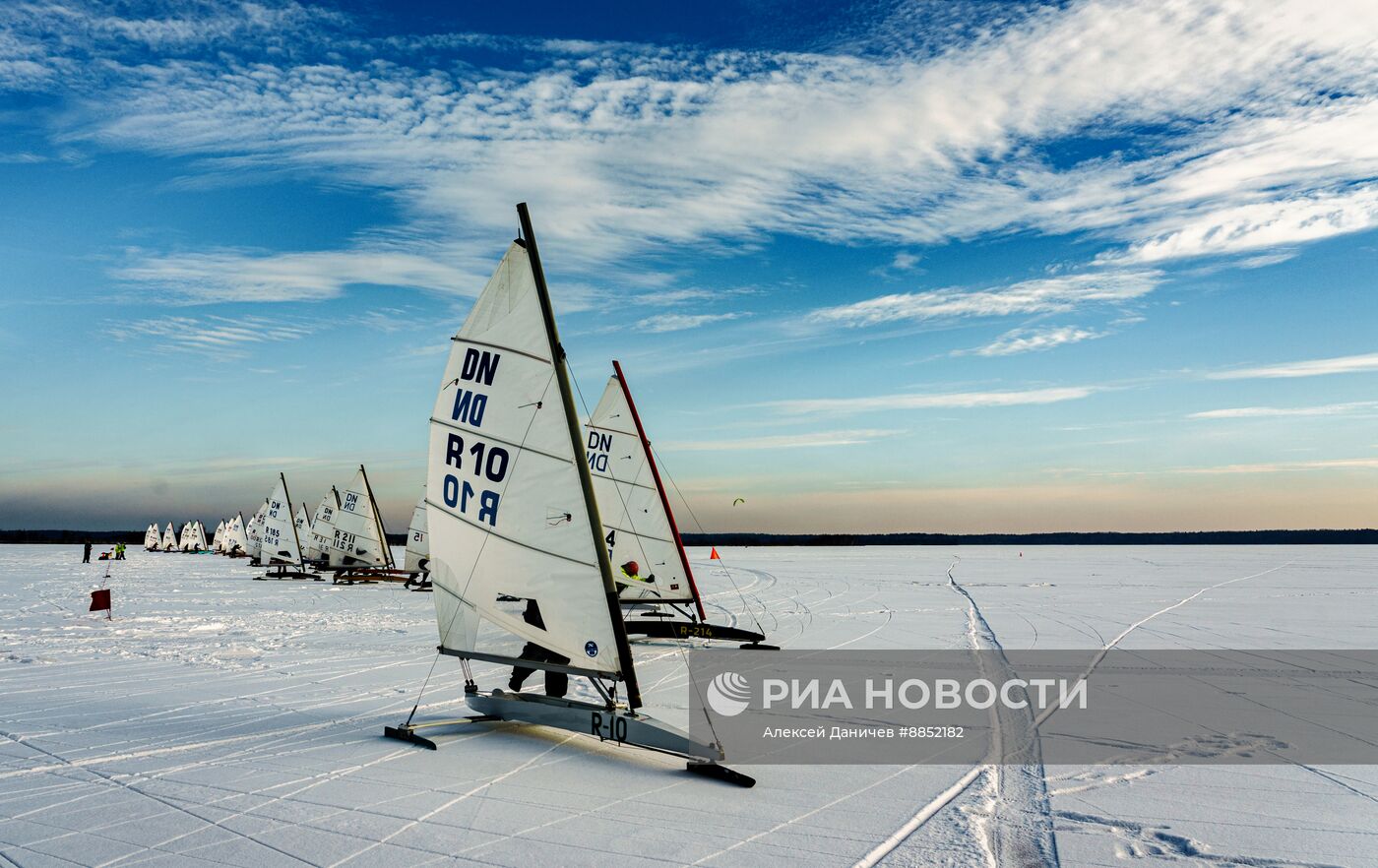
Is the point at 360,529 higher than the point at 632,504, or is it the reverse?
the point at 632,504

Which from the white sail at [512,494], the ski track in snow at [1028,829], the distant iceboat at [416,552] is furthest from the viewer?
the distant iceboat at [416,552]

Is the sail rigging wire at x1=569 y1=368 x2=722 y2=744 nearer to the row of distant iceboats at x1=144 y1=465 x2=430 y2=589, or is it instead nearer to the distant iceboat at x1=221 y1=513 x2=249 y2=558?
the row of distant iceboats at x1=144 y1=465 x2=430 y2=589

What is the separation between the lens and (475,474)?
7.85 metres

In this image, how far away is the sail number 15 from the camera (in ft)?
25.2

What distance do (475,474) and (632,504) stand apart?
7450 millimetres

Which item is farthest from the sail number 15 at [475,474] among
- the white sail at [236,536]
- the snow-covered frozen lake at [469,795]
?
the white sail at [236,536]

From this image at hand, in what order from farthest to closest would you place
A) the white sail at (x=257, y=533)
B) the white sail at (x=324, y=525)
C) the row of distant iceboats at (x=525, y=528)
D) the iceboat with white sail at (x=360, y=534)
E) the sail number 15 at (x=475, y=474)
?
the white sail at (x=257, y=533)
the white sail at (x=324, y=525)
the iceboat with white sail at (x=360, y=534)
the sail number 15 at (x=475, y=474)
the row of distant iceboats at (x=525, y=528)

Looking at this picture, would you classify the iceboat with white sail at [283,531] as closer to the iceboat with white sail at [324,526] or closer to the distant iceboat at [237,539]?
the iceboat with white sail at [324,526]

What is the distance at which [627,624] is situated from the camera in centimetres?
1358

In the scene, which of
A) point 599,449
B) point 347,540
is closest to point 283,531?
point 347,540

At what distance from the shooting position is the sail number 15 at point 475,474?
7.70 meters

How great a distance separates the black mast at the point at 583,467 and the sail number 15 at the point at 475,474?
92 centimetres

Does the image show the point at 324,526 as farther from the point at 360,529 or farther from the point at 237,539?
the point at 237,539

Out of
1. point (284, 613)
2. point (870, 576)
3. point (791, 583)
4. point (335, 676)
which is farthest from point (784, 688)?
point (870, 576)
